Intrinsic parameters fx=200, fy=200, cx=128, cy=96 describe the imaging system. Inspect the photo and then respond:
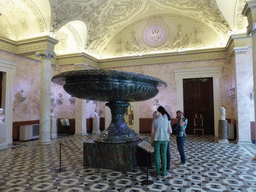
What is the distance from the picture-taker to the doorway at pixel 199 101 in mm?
10773

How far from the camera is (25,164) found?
210 inches

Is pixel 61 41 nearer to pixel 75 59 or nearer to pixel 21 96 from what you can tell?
pixel 75 59

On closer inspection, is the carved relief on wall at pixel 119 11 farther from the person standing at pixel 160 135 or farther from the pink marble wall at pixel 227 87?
the person standing at pixel 160 135

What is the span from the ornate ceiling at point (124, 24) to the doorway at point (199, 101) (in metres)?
1.99

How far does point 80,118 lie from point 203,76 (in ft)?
23.2

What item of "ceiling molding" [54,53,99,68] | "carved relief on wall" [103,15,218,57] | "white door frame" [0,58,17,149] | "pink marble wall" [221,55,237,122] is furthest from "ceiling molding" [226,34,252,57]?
"white door frame" [0,58,17,149]

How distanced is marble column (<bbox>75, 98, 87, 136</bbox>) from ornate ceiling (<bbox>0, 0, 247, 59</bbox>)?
9.86ft

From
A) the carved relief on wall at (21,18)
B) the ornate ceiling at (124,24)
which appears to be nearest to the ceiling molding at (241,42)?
the ornate ceiling at (124,24)

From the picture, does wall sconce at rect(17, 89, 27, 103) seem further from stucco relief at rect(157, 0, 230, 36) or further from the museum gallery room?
stucco relief at rect(157, 0, 230, 36)

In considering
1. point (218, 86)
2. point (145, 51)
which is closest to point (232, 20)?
point (218, 86)

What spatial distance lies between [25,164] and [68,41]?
7935mm

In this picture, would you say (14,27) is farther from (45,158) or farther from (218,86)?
(218,86)

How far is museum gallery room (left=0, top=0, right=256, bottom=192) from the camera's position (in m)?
4.25

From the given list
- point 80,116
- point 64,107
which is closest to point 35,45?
point 80,116
